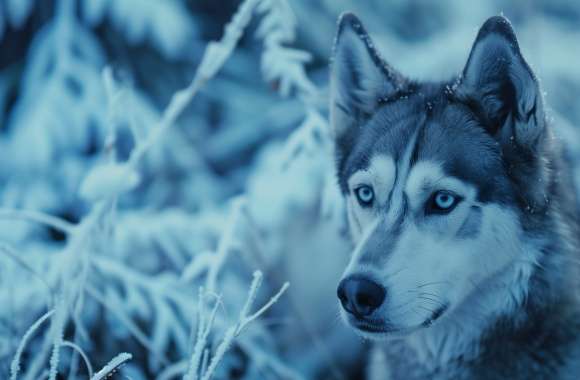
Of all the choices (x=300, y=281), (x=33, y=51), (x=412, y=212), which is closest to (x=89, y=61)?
(x=33, y=51)

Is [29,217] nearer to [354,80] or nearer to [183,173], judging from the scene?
[354,80]

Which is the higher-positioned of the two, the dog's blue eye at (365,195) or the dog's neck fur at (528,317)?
the dog's blue eye at (365,195)

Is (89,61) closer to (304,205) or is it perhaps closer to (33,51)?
(33,51)

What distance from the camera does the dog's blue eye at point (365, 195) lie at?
2242 mm

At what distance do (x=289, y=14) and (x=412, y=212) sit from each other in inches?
43.9

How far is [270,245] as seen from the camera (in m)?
4.14

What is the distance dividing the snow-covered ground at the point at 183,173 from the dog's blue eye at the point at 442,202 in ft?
1.95

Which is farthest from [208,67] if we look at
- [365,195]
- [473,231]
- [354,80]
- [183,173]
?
[183,173]

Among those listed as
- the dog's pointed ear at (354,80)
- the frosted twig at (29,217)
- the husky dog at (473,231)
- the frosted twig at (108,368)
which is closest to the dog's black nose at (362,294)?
the husky dog at (473,231)

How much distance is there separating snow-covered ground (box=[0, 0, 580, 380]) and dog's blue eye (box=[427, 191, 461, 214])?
60 centimetres

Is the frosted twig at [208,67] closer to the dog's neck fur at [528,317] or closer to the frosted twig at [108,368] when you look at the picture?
the frosted twig at [108,368]

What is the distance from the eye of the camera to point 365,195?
227cm

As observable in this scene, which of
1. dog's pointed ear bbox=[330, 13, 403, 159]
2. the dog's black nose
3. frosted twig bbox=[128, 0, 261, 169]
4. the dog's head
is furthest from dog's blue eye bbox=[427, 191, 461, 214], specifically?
frosted twig bbox=[128, 0, 261, 169]

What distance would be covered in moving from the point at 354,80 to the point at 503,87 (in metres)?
0.65
